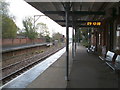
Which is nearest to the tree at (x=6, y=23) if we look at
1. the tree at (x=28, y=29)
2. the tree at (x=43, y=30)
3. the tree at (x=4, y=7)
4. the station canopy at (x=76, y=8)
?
the tree at (x=4, y=7)

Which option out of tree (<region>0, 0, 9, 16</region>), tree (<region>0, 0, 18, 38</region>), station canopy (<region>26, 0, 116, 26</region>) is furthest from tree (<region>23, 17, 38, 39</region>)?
station canopy (<region>26, 0, 116, 26</region>)

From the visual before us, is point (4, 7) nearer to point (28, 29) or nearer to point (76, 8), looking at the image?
point (76, 8)

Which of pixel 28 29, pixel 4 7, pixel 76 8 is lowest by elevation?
pixel 76 8

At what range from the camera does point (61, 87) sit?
21.0 ft

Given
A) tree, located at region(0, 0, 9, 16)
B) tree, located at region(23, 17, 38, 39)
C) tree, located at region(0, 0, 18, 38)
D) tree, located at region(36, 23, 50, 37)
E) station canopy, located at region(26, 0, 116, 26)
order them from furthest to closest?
tree, located at region(36, 23, 50, 37)
tree, located at region(23, 17, 38, 39)
tree, located at region(0, 0, 18, 38)
tree, located at region(0, 0, 9, 16)
station canopy, located at region(26, 0, 116, 26)

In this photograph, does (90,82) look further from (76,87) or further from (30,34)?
(30,34)

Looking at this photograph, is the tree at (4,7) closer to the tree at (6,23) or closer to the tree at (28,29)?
the tree at (6,23)

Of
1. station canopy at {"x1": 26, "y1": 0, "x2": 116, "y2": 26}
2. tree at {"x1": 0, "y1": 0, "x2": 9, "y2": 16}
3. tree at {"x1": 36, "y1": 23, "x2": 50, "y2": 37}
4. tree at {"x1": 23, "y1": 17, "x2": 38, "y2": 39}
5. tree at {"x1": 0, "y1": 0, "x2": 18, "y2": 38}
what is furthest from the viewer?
tree at {"x1": 36, "y1": 23, "x2": 50, "y2": 37}

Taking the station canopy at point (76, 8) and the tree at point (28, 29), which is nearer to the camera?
the station canopy at point (76, 8)

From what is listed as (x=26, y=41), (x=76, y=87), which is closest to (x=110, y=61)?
(x=76, y=87)

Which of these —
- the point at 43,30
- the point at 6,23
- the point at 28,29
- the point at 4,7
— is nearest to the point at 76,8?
the point at 4,7

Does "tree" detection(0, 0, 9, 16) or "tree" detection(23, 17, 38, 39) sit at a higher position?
"tree" detection(0, 0, 9, 16)

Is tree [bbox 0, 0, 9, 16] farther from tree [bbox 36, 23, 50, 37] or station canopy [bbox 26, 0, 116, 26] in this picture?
tree [bbox 36, 23, 50, 37]

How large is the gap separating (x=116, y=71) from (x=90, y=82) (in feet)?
6.39
